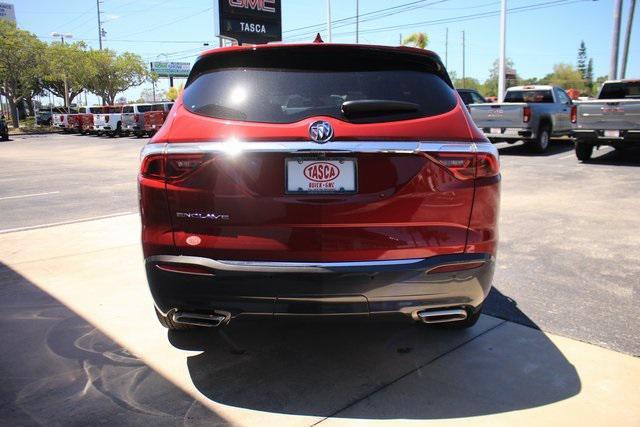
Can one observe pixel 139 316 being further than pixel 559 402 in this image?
Yes

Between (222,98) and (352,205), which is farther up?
(222,98)

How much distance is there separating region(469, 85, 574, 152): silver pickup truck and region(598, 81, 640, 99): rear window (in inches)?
50.3

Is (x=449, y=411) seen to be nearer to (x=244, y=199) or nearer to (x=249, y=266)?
(x=249, y=266)

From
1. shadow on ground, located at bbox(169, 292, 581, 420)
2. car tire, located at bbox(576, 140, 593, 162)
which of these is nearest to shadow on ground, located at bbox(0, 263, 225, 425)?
shadow on ground, located at bbox(169, 292, 581, 420)

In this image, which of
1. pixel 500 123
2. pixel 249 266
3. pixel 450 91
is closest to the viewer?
pixel 249 266

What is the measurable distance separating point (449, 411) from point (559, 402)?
58 centimetres

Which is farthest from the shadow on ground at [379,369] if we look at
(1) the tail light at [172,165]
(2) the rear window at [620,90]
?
(2) the rear window at [620,90]

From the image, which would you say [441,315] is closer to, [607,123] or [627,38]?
[607,123]

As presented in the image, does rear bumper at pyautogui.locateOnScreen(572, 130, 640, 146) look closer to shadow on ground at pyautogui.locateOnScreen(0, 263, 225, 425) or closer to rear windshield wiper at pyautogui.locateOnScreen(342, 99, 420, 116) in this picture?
rear windshield wiper at pyautogui.locateOnScreen(342, 99, 420, 116)

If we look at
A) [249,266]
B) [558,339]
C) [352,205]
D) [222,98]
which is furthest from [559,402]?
[222,98]

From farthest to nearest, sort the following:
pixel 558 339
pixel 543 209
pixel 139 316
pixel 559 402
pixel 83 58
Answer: pixel 83 58 → pixel 543 209 → pixel 139 316 → pixel 558 339 → pixel 559 402

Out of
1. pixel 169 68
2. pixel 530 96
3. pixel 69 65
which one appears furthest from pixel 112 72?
pixel 530 96

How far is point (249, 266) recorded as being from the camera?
Result: 2.57m

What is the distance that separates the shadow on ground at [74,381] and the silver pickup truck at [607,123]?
11619 mm
